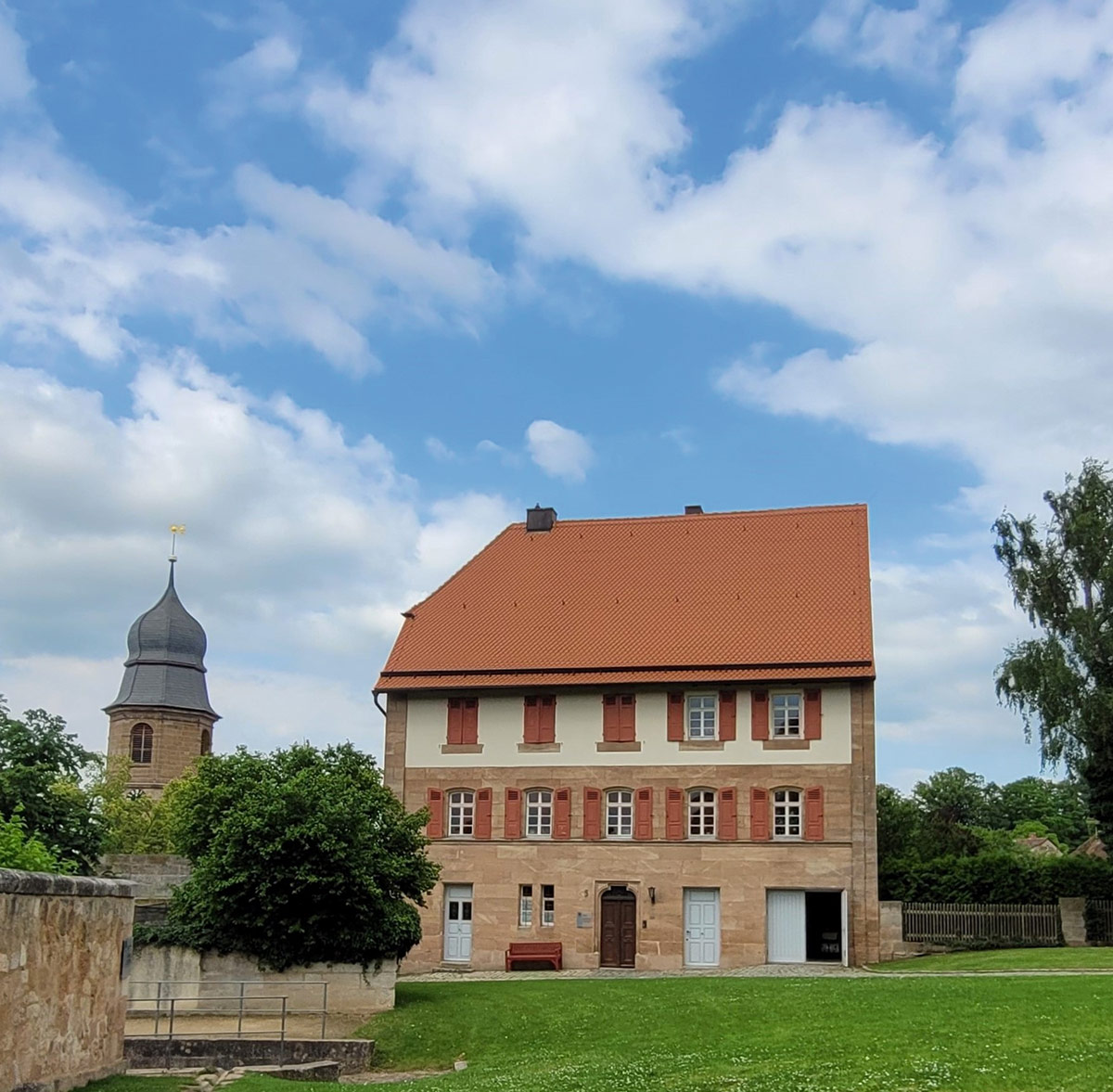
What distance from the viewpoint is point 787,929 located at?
42188mm

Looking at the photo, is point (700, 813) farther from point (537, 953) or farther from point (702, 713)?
point (537, 953)

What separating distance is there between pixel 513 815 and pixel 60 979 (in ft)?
91.5

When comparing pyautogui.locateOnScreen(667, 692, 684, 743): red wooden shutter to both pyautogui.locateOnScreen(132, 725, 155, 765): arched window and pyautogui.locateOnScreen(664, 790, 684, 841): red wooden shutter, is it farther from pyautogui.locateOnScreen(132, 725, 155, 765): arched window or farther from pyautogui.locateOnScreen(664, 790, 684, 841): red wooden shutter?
pyautogui.locateOnScreen(132, 725, 155, 765): arched window

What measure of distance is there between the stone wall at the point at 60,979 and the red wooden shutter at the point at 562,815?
→ 2527cm

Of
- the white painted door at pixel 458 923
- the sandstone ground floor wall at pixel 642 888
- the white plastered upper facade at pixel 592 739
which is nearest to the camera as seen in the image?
the sandstone ground floor wall at pixel 642 888

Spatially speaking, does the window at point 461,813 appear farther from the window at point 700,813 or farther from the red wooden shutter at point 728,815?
the red wooden shutter at point 728,815

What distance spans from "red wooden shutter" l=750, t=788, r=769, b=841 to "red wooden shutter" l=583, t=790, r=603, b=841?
4597 mm

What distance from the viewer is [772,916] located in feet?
139

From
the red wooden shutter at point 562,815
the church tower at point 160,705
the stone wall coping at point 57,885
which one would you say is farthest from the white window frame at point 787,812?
the church tower at point 160,705

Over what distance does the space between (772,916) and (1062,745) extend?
10815 millimetres

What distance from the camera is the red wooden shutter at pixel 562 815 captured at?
44125 millimetres

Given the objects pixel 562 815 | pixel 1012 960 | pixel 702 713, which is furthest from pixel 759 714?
pixel 1012 960

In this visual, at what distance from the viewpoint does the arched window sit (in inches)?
3745

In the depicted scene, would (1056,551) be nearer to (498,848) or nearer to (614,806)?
(614,806)
